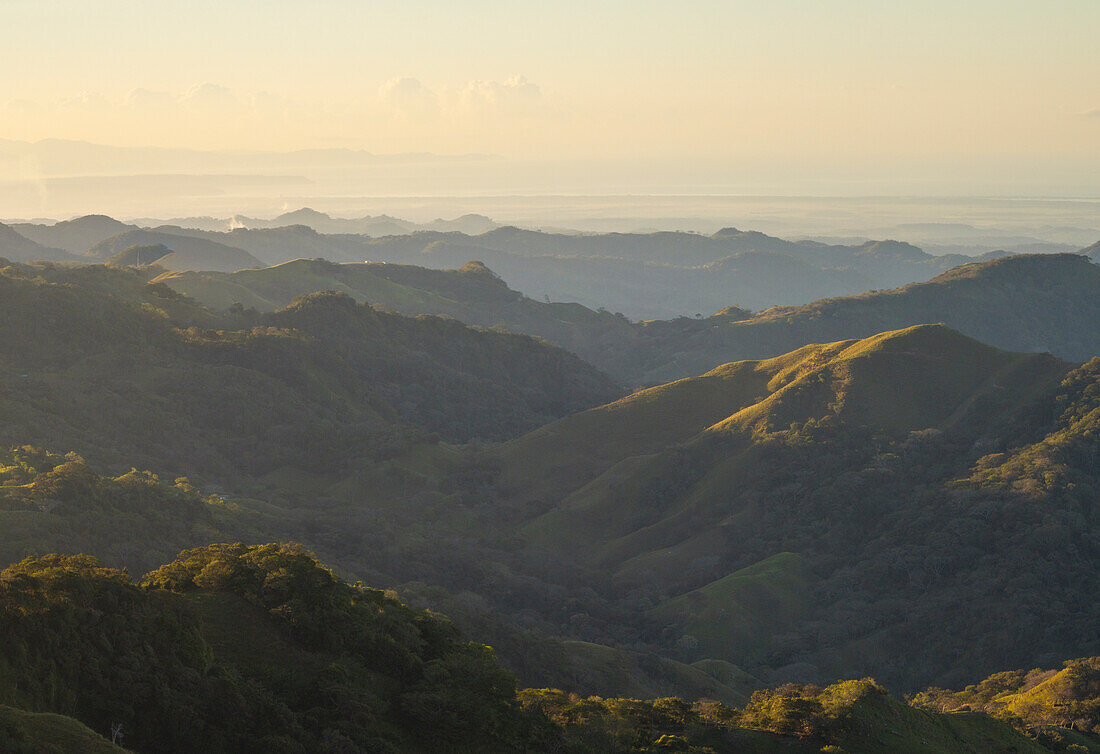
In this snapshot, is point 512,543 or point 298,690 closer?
point 298,690

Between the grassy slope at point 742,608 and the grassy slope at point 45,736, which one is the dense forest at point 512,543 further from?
the grassy slope at point 742,608

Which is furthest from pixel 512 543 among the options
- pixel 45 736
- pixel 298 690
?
pixel 45 736

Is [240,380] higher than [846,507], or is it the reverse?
[240,380]

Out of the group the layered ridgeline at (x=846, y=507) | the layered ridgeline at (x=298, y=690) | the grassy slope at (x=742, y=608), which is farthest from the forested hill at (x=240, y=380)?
the layered ridgeline at (x=298, y=690)

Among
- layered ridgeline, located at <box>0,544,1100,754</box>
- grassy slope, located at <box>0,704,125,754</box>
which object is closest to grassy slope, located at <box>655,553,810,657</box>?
layered ridgeline, located at <box>0,544,1100,754</box>

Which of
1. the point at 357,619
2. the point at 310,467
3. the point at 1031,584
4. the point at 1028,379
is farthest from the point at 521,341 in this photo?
the point at 357,619

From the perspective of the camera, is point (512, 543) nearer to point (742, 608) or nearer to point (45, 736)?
point (742, 608)
